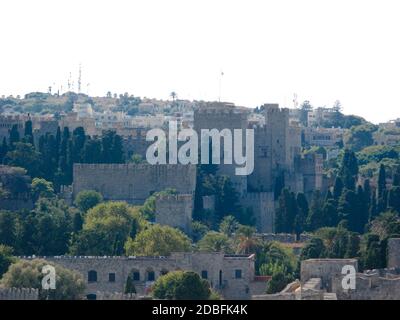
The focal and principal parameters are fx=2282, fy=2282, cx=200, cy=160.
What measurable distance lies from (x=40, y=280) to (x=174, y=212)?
52.4ft

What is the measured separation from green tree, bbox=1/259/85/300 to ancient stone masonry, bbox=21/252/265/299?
266cm

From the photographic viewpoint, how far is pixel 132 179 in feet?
237

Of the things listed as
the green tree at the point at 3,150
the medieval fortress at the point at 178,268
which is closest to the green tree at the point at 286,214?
the green tree at the point at 3,150

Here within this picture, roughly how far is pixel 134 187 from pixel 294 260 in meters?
14.8

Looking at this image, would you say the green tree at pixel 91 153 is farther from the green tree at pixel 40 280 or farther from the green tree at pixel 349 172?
the green tree at pixel 40 280

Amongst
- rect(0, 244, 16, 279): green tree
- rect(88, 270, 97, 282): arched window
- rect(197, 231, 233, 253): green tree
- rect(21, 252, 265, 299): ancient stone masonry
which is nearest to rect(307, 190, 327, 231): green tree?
rect(197, 231, 233, 253): green tree

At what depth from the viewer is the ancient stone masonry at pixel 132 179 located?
7175cm

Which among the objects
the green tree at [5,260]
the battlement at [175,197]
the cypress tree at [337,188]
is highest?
the cypress tree at [337,188]

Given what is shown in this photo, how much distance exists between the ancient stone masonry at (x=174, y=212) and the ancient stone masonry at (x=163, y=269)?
1050 centimetres

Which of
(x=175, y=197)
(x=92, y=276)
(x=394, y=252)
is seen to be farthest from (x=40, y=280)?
(x=175, y=197)

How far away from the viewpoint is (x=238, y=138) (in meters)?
75.9

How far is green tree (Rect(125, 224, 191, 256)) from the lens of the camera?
5797 centimetres

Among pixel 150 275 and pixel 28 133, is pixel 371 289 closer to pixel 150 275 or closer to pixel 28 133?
pixel 150 275
